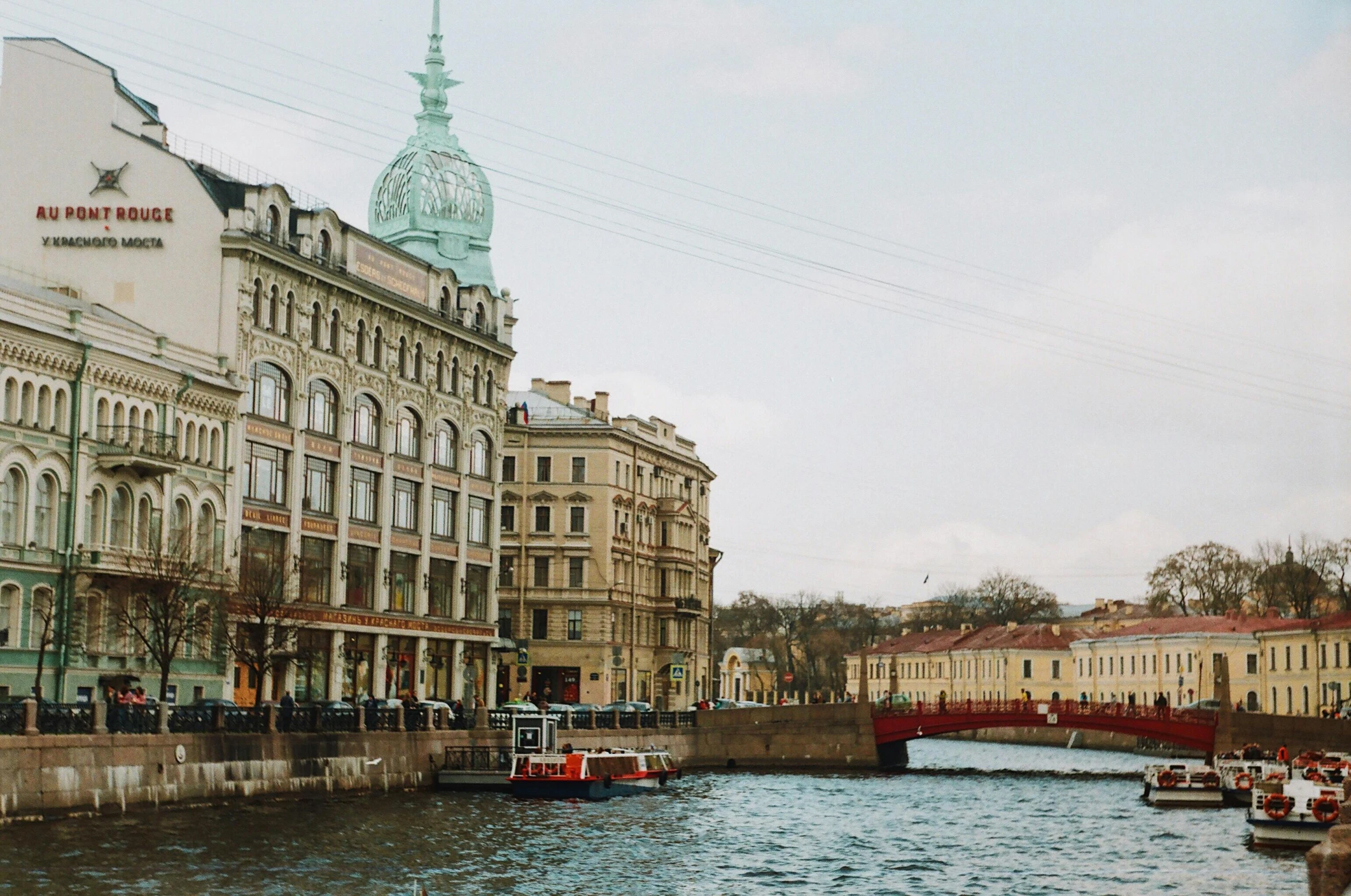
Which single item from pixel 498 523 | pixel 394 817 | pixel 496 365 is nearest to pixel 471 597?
pixel 498 523

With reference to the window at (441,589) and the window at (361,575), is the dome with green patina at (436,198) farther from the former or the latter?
the window at (361,575)

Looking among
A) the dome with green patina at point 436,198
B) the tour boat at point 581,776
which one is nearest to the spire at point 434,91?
the dome with green patina at point 436,198

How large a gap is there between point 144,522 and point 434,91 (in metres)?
35.5

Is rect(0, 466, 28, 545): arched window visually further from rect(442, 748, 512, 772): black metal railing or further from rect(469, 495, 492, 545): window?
rect(469, 495, 492, 545): window

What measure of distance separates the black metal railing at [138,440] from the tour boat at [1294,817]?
32.1 m

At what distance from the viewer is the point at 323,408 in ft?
221

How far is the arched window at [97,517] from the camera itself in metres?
53.8

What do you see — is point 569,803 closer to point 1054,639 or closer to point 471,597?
point 471,597

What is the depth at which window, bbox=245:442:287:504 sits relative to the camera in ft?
206

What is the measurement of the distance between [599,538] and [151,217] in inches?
1396

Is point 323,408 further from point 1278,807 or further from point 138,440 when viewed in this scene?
point 1278,807

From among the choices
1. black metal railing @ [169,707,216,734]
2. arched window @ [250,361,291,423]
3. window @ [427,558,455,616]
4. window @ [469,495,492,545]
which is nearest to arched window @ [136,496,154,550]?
arched window @ [250,361,291,423]

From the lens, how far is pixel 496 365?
8050cm

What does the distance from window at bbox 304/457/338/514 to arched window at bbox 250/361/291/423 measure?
237 centimetres
